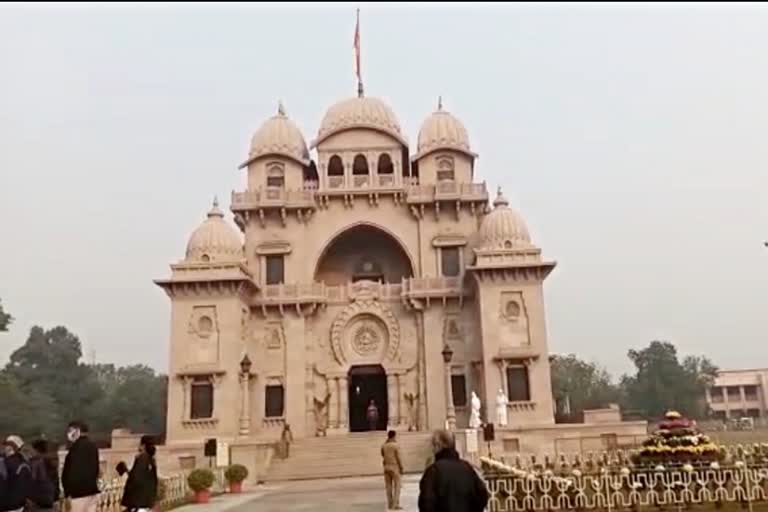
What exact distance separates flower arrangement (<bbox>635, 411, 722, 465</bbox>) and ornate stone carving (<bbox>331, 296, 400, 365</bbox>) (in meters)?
21.1

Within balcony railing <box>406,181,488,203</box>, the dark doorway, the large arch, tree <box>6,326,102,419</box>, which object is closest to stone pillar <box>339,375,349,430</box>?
the dark doorway

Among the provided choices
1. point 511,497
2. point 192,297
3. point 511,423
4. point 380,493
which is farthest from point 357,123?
point 511,497

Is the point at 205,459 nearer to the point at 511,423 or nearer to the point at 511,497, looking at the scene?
the point at 511,423

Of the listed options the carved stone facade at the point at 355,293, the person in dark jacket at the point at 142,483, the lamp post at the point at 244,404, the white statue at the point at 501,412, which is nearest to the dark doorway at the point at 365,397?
the carved stone facade at the point at 355,293

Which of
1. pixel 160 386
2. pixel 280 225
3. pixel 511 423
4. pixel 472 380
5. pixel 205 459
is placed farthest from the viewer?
pixel 160 386

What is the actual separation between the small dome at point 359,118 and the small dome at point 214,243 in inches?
258

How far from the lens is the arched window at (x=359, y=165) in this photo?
40.0m

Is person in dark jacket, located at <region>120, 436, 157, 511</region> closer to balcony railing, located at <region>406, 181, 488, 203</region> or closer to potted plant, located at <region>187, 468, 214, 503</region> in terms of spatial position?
potted plant, located at <region>187, 468, 214, 503</region>

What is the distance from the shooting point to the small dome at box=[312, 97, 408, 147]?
4009cm

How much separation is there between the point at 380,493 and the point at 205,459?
10837 millimetres

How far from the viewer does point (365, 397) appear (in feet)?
131

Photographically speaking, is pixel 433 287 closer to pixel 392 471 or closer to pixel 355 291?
pixel 355 291

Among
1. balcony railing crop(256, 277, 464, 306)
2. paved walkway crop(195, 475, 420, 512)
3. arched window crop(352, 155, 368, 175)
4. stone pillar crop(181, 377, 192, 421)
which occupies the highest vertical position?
arched window crop(352, 155, 368, 175)

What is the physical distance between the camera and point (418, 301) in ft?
122
